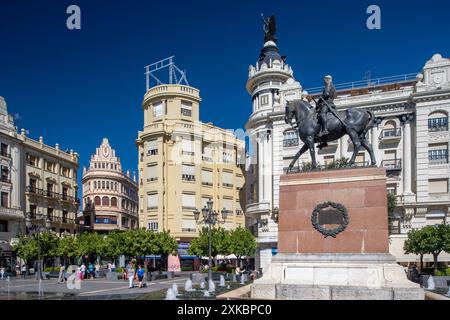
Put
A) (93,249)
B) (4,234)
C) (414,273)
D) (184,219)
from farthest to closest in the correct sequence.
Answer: (184,219) < (4,234) < (93,249) < (414,273)

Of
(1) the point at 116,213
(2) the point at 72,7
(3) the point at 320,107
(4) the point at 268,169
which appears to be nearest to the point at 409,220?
(4) the point at 268,169

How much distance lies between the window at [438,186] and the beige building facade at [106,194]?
192ft

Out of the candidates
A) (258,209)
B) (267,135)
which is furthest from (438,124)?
(258,209)

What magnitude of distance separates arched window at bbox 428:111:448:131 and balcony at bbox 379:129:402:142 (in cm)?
271

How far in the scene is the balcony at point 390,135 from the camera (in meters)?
43.9

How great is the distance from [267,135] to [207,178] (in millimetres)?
15673

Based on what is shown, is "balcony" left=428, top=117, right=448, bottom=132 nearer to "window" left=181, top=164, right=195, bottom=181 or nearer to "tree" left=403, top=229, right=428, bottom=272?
"tree" left=403, top=229, right=428, bottom=272

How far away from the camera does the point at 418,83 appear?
42562mm

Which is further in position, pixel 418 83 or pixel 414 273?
pixel 418 83

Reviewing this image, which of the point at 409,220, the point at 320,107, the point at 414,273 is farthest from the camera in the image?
the point at 409,220

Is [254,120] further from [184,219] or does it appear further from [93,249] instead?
[93,249]

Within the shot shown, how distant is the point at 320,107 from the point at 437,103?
90.3 ft

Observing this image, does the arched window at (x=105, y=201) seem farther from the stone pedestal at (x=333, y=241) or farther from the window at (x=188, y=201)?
the stone pedestal at (x=333, y=241)

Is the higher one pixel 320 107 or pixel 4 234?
pixel 320 107
